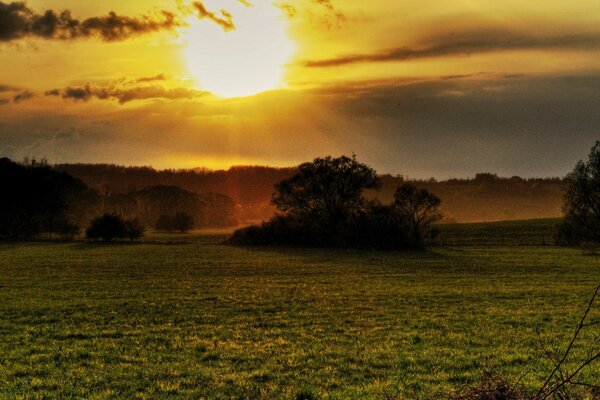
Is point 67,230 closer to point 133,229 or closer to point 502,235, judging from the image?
point 133,229

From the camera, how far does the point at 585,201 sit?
77.2 m

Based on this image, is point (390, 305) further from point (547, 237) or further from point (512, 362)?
point (547, 237)

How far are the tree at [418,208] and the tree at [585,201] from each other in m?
20.9

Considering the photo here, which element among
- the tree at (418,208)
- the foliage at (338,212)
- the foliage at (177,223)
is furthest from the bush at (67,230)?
the tree at (418,208)

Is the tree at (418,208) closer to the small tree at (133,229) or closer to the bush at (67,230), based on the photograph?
the small tree at (133,229)

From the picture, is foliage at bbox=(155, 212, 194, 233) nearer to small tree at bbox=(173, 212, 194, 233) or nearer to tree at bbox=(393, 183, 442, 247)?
small tree at bbox=(173, 212, 194, 233)

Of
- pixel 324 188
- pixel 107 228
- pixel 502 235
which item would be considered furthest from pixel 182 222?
pixel 502 235

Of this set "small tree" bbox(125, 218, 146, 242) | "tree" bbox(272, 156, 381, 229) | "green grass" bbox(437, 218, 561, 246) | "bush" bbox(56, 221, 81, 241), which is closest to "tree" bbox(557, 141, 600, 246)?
"green grass" bbox(437, 218, 561, 246)

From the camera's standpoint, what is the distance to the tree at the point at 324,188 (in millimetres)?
97875

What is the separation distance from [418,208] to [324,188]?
1762 centimetres

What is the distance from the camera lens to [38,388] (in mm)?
13070

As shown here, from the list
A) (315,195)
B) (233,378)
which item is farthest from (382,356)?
(315,195)

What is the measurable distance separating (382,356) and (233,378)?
484cm

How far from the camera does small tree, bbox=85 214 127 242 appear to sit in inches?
4483
